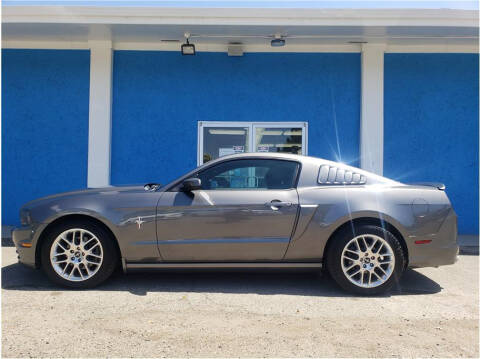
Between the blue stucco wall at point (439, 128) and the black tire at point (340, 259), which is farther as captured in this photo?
the blue stucco wall at point (439, 128)

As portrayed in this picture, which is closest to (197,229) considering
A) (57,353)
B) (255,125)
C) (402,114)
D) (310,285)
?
(310,285)

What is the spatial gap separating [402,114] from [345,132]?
1.19 m

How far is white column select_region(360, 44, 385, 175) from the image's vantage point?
7852 mm

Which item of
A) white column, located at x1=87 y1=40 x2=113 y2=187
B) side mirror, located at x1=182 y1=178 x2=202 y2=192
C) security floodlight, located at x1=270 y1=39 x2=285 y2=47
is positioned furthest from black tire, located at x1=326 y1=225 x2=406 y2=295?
white column, located at x1=87 y1=40 x2=113 y2=187

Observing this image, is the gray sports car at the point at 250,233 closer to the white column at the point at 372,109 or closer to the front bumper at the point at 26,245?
the front bumper at the point at 26,245

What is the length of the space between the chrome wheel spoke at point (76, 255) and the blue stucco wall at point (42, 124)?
4.16 meters

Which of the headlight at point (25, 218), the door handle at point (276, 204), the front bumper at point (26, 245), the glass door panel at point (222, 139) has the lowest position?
the front bumper at point (26, 245)

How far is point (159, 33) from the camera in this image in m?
7.30

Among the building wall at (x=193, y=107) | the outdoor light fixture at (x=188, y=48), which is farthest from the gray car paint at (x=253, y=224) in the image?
the outdoor light fixture at (x=188, y=48)

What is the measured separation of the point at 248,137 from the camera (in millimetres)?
8023

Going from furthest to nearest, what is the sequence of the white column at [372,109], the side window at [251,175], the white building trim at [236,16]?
the white column at [372,109]
the white building trim at [236,16]
the side window at [251,175]

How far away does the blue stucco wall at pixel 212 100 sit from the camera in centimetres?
799

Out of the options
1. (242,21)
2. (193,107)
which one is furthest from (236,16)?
(193,107)

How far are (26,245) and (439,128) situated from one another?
24.6 feet
